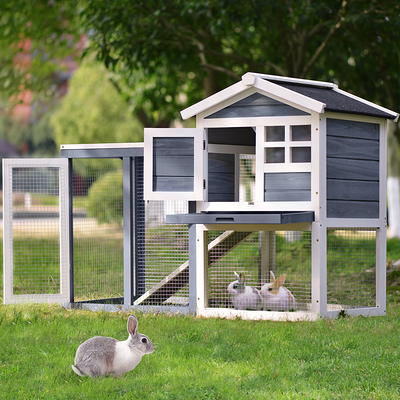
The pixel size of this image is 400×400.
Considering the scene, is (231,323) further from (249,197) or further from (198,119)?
(249,197)

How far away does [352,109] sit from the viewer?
8984mm

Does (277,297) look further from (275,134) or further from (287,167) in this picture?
(275,134)

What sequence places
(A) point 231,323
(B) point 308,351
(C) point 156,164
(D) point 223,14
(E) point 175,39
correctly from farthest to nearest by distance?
1. (E) point 175,39
2. (D) point 223,14
3. (C) point 156,164
4. (A) point 231,323
5. (B) point 308,351

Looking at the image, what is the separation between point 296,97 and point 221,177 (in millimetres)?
1346

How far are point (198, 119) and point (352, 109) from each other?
1554 mm

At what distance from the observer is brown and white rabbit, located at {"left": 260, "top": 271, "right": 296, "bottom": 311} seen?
914 cm

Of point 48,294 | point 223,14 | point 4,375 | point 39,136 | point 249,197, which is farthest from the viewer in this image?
point 39,136

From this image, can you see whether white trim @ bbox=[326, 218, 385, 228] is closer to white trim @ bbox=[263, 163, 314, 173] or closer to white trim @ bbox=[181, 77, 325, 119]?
white trim @ bbox=[263, 163, 314, 173]

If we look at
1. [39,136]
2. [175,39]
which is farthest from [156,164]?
[39,136]

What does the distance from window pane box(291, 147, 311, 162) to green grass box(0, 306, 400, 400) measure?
1623 millimetres

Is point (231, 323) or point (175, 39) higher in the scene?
point (175, 39)

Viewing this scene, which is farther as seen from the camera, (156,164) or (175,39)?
(175,39)

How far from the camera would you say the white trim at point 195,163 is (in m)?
8.96

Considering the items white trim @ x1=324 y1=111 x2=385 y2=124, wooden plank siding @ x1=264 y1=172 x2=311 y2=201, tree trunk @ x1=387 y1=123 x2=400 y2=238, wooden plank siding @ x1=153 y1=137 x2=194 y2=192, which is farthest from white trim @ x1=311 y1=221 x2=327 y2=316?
tree trunk @ x1=387 y1=123 x2=400 y2=238
